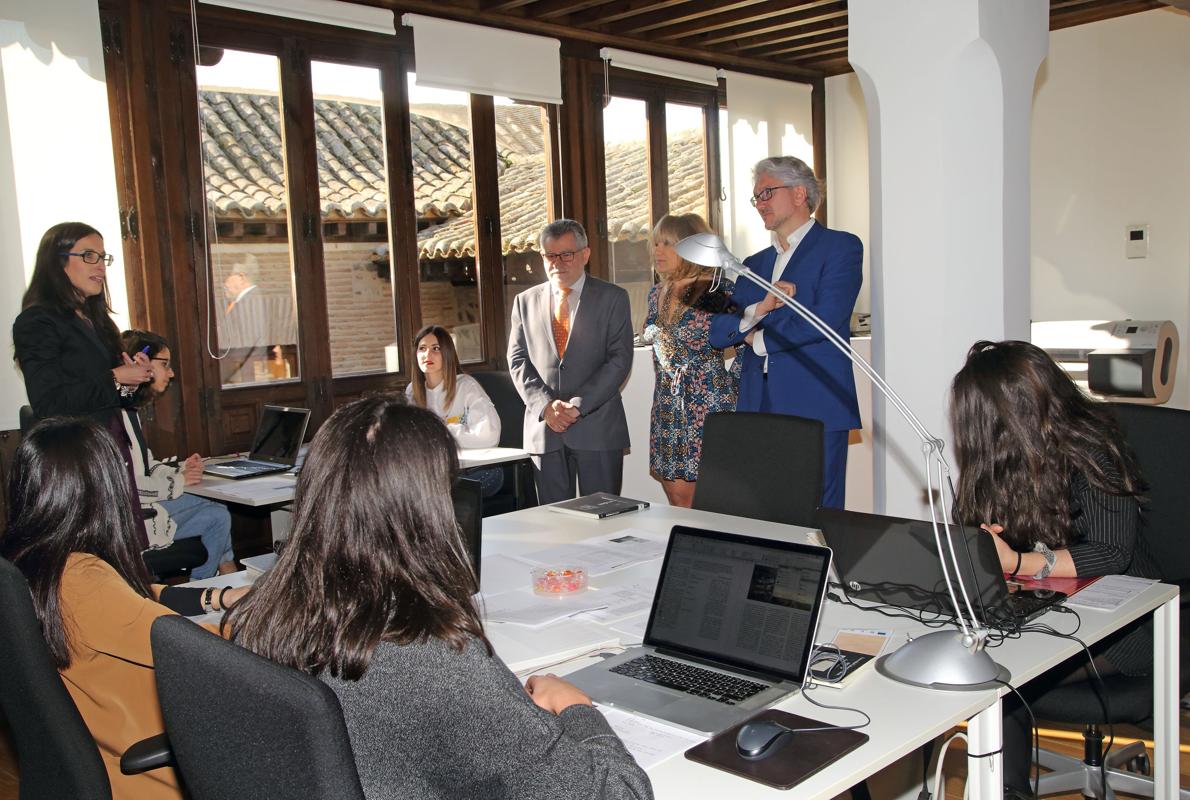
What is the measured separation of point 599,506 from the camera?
11.0ft

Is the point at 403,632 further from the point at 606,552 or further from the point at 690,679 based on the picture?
the point at 606,552

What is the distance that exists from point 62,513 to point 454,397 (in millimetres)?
2832

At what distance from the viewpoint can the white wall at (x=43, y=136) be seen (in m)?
4.50

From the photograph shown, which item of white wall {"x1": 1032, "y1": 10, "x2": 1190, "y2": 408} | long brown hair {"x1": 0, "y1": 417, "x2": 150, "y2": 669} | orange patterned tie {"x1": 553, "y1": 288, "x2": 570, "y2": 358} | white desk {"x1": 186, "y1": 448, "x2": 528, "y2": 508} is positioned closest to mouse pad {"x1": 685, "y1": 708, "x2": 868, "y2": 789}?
long brown hair {"x1": 0, "y1": 417, "x2": 150, "y2": 669}

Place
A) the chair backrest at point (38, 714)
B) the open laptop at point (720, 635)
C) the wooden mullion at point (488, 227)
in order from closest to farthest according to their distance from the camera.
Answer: the chair backrest at point (38, 714) < the open laptop at point (720, 635) < the wooden mullion at point (488, 227)

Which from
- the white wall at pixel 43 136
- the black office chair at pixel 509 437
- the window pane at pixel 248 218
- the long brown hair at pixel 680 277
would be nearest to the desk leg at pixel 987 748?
the long brown hair at pixel 680 277

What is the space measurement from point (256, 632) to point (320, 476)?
0.22m

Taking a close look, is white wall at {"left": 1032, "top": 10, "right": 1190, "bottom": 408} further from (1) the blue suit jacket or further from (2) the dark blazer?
(2) the dark blazer

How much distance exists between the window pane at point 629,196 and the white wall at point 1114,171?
2708 millimetres

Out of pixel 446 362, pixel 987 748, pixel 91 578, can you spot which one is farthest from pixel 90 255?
pixel 987 748

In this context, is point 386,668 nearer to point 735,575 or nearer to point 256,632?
point 256,632

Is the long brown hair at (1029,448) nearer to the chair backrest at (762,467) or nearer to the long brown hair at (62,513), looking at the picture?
the chair backrest at (762,467)

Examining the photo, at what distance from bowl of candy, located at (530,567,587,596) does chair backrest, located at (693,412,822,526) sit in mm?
915

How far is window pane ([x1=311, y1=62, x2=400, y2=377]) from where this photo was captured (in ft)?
18.3
